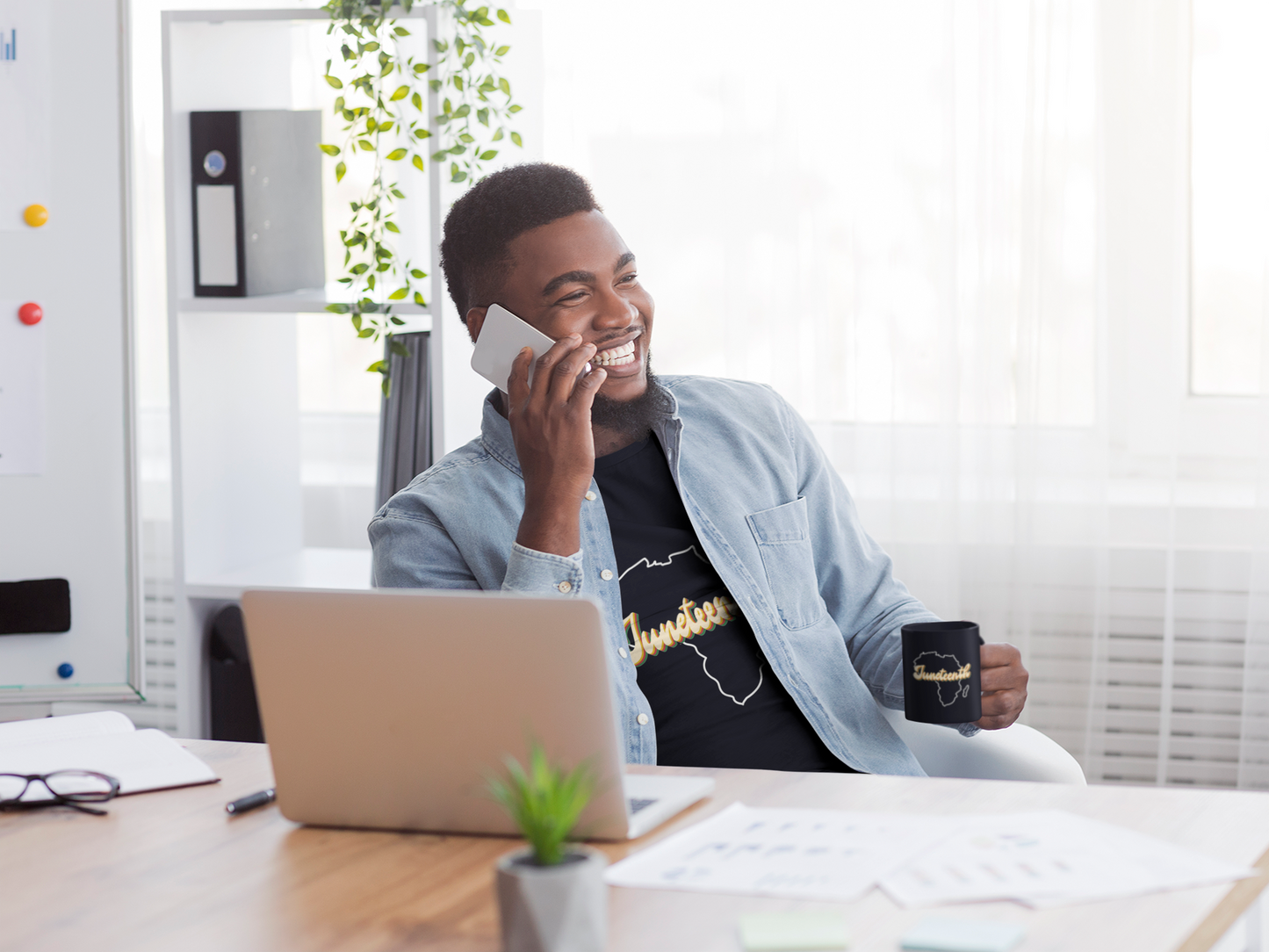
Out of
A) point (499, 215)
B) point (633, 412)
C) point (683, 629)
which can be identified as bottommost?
point (683, 629)

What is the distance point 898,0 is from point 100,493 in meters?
1.66

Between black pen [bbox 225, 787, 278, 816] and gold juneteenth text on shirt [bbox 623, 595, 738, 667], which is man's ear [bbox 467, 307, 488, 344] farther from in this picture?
black pen [bbox 225, 787, 278, 816]

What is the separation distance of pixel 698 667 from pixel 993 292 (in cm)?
114

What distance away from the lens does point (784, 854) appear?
38.7 inches

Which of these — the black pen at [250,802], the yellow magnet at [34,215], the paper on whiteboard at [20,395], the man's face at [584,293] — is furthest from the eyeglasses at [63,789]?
the yellow magnet at [34,215]

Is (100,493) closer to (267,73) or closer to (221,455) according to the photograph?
(221,455)

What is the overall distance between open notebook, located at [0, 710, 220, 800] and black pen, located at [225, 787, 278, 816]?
0.09 m

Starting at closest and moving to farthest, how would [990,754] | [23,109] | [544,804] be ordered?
[544,804], [990,754], [23,109]

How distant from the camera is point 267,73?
2.47 metres

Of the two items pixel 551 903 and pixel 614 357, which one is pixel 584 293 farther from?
pixel 551 903

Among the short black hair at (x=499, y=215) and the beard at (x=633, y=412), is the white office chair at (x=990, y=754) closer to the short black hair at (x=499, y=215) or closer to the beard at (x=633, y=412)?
the beard at (x=633, y=412)

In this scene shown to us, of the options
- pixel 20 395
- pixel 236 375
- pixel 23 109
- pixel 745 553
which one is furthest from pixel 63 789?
pixel 23 109

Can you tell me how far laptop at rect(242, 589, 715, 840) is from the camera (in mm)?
988

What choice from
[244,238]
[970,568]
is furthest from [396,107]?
[970,568]
